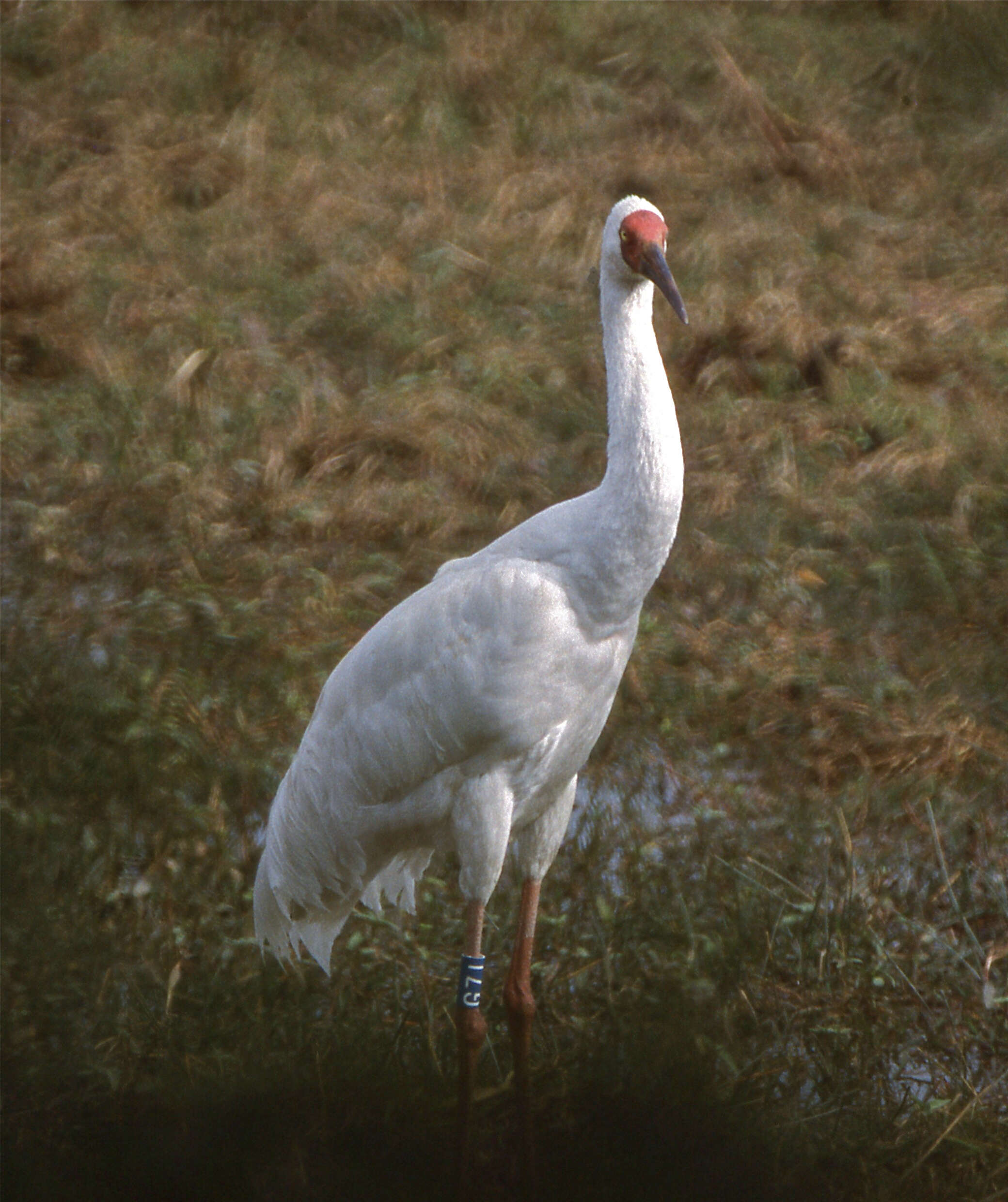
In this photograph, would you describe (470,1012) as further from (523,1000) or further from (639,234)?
(639,234)

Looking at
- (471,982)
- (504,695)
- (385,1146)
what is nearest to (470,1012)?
(471,982)

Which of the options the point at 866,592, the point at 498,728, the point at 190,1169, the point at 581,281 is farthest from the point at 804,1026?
the point at 581,281

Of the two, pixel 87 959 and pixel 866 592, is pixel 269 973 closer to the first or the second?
pixel 87 959

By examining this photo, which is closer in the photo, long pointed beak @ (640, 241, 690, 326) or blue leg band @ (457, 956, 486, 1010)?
long pointed beak @ (640, 241, 690, 326)

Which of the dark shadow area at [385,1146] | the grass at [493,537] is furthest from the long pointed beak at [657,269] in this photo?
the dark shadow area at [385,1146]

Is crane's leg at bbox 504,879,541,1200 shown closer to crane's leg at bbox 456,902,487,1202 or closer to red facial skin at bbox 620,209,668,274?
crane's leg at bbox 456,902,487,1202

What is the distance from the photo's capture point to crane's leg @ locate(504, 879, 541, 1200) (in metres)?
3.20

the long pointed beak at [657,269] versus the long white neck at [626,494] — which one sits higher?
the long pointed beak at [657,269]

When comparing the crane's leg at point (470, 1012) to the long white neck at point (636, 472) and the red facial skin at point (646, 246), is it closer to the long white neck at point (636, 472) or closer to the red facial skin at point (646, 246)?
the long white neck at point (636, 472)

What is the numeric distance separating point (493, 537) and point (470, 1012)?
8.67 feet

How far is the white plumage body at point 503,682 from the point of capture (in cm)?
Result: 285

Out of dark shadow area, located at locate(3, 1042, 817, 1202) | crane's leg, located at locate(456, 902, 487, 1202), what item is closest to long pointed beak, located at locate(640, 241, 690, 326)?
crane's leg, located at locate(456, 902, 487, 1202)

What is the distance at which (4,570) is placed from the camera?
17.6ft

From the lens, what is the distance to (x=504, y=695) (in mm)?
2924
